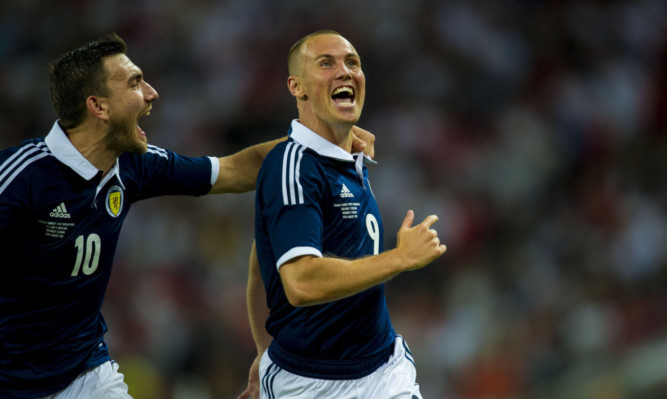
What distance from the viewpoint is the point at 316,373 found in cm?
309

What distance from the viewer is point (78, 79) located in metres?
3.41

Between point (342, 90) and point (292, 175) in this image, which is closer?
point (292, 175)

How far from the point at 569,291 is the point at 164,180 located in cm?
447

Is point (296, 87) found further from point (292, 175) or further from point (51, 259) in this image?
point (51, 259)

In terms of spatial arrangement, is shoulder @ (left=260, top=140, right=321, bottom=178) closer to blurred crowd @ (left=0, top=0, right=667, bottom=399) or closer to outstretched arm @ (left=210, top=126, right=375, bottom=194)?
outstretched arm @ (left=210, top=126, right=375, bottom=194)

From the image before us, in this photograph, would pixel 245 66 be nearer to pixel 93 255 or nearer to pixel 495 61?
pixel 495 61

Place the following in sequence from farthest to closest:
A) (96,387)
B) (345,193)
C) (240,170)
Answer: (240,170), (96,387), (345,193)

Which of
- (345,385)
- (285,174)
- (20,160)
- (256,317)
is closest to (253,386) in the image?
(256,317)

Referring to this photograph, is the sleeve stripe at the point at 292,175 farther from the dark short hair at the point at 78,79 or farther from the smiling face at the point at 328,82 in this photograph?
the dark short hair at the point at 78,79

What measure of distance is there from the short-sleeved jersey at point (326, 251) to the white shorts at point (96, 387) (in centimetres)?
70

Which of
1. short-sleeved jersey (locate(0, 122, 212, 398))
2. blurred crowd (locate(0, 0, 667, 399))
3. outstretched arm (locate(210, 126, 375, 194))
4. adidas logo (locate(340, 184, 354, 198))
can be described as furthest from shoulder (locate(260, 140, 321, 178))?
blurred crowd (locate(0, 0, 667, 399))

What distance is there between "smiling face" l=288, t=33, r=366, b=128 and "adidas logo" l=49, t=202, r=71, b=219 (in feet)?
3.35

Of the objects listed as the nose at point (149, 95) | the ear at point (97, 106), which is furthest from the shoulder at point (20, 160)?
the nose at point (149, 95)

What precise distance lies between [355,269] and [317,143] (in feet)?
2.07
